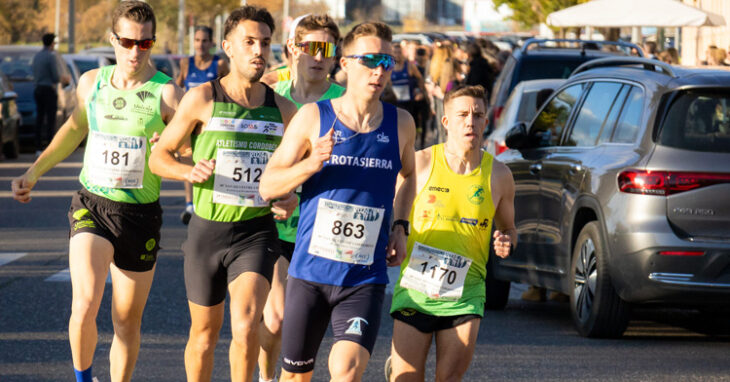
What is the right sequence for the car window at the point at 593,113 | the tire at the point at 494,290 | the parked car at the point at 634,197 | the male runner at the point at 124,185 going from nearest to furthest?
the male runner at the point at 124,185 → the parked car at the point at 634,197 → the car window at the point at 593,113 → the tire at the point at 494,290

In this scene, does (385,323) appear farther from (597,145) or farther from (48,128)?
(48,128)

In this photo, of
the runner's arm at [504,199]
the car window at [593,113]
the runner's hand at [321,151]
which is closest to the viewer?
the runner's hand at [321,151]

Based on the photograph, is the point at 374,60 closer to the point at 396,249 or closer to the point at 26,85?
the point at 396,249

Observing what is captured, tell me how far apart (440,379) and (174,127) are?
1669 millimetres

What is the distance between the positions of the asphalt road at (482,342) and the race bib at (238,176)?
1580 millimetres

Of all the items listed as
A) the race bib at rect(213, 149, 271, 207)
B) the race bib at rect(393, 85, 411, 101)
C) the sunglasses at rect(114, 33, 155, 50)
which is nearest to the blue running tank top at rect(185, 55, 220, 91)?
the race bib at rect(393, 85, 411, 101)

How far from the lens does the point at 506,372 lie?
7508mm

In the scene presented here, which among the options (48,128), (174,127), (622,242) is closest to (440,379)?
(174,127)

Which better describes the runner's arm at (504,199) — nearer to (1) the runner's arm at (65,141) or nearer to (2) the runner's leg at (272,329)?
(2) the runner's leg at (272,329)

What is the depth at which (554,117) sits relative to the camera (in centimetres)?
969

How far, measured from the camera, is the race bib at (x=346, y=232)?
530cm

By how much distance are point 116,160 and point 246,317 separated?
1.15 m

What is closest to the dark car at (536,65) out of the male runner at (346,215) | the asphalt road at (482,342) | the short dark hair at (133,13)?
the asphalt road at (482,342)

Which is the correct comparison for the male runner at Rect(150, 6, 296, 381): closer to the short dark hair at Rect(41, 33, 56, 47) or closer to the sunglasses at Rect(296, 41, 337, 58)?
the sunglasses at Rect(296, 41, 337, 58)
